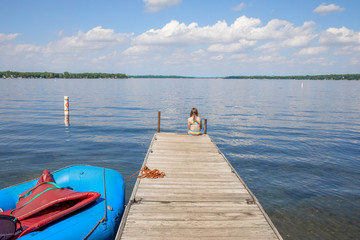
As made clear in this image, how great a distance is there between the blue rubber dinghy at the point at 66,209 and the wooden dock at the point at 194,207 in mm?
643

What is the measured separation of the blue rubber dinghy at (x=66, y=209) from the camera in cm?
518

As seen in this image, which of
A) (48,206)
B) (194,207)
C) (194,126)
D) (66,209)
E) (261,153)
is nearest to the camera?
(48,206)

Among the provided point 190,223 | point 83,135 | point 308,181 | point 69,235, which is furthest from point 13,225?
point 83,135

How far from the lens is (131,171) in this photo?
12.2 meters

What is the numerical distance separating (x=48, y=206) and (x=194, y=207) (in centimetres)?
333

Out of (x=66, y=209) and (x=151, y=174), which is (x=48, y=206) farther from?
(x=151, y=174)

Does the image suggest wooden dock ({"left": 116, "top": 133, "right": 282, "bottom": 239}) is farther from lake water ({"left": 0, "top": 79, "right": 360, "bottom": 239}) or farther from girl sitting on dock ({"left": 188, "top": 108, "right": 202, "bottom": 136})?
girl sitting on dock ({"left": 188, "top": 108, "right": 202, "bottom": 136})

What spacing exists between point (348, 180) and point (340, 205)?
9.35 feet

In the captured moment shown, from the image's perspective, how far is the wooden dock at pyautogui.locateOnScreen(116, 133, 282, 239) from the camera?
16.3 feet

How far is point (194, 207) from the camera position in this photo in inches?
234

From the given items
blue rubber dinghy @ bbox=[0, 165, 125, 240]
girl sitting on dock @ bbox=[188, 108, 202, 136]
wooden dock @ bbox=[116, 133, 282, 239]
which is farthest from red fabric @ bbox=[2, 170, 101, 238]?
girl sitting on dock @ bbox=[188, 108, 202, 136]

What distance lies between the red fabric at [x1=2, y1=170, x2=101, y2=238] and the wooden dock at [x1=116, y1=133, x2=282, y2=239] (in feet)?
3.83

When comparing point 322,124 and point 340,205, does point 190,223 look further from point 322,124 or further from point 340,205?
point 322,124

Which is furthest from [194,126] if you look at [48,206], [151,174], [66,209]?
[48,206]
